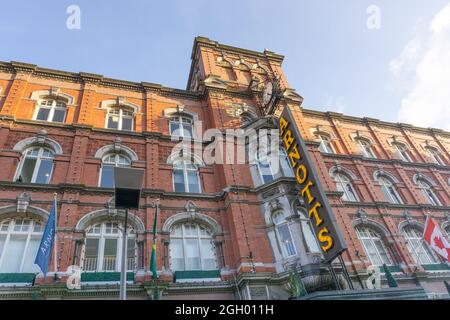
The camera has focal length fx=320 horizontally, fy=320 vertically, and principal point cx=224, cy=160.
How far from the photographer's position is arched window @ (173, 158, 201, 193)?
1784cm

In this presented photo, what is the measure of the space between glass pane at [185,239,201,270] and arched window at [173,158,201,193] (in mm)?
3226

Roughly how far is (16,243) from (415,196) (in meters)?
23.6

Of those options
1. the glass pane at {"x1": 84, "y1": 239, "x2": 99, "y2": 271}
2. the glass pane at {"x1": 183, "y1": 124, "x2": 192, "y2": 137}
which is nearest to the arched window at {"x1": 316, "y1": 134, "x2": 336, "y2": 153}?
the glass pane at {"x1": 183, "y1": 124, "x2": 192, "y2": 137}

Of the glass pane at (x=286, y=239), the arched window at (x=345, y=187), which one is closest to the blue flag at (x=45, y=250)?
the glass pane at (x=286, y=239)

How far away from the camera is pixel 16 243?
1339 centimetres

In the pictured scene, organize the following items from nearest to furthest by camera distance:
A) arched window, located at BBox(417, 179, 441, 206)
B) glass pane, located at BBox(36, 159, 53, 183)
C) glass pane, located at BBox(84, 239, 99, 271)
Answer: glass pane, located at BBox(84, 239, 99, 271) → glass pane, located at BBox(36, 159, 53, 183) → arched window, located at BBox(417, 179, 441, 206)

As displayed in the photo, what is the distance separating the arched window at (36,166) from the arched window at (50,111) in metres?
2.60

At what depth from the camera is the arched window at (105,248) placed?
44.5ft

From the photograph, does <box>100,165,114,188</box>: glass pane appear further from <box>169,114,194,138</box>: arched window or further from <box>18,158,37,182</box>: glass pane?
<box>169,114,194,138</box>: arched window

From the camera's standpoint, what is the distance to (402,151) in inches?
1083

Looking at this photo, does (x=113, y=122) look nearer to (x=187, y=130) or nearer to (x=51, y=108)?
(x=51, y=108)

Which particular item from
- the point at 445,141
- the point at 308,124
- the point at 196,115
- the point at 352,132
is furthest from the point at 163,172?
the point at 445,141

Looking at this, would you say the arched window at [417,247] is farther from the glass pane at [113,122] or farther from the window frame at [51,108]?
the window frame at [51,108]

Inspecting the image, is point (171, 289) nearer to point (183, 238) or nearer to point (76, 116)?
point (183, 238)
